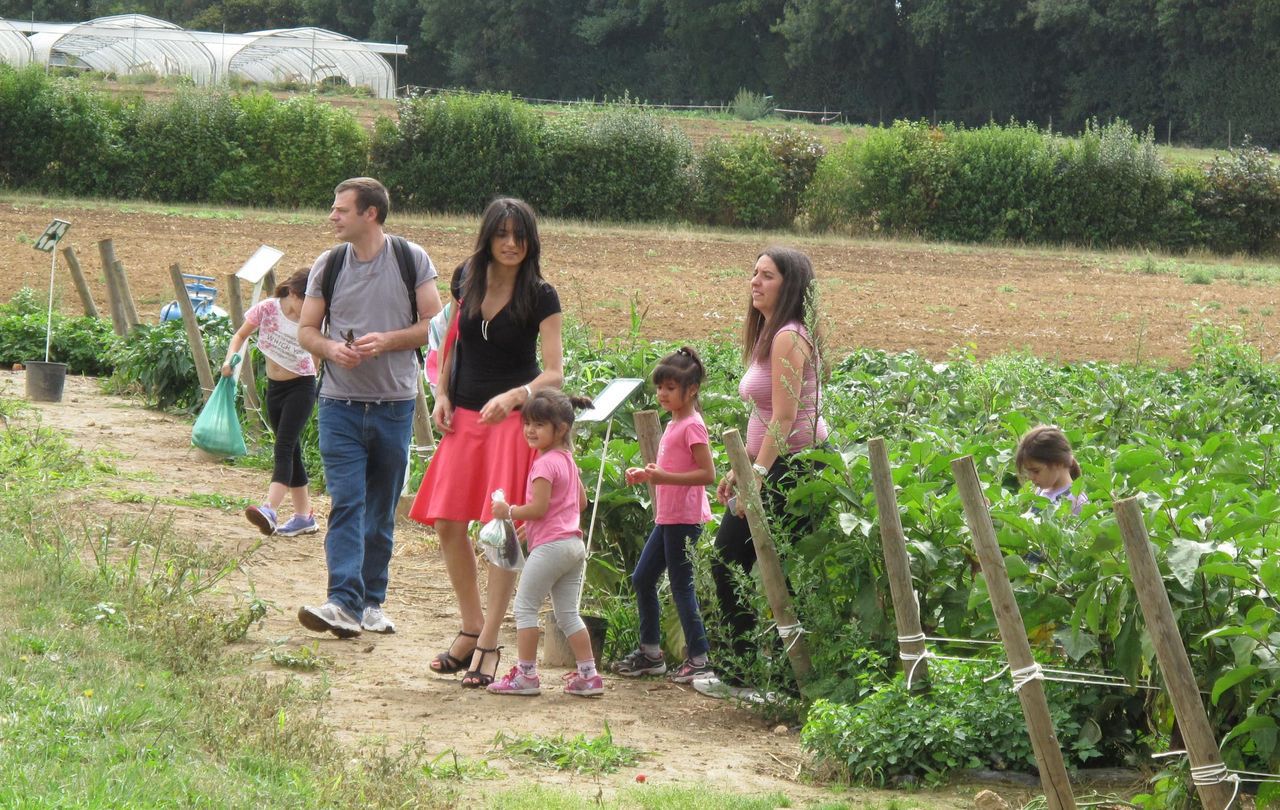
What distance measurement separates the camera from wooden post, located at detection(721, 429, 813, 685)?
5496mm

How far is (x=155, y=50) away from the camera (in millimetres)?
57781

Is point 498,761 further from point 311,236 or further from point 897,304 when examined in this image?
point 311,236

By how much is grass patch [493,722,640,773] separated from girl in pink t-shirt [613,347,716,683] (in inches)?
42.0

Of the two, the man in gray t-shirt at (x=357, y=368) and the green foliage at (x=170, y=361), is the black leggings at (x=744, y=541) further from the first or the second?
the green foliage at (x=170, y=361)

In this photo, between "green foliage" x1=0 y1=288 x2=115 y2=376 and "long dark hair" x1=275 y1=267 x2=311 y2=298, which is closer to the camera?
"long dark hair" x1=275 y1=267 x2=311 y2=298

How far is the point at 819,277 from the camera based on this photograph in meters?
26.8

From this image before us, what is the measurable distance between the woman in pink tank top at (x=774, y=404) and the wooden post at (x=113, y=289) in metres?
9.31

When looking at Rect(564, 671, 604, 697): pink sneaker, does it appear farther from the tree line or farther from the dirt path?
the tree line

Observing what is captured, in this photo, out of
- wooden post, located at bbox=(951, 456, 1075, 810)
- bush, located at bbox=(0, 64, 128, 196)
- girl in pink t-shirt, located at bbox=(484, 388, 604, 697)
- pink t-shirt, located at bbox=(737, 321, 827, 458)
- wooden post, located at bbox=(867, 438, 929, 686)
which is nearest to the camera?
wooden post, located at bbox=(951, 456, 1075, 810)

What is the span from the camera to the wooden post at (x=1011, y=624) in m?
4.35

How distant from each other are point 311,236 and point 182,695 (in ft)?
83.3

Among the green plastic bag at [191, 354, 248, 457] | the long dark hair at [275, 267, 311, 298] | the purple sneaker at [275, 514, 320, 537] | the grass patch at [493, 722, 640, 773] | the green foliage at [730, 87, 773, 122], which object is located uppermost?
the green foliage at [730, 87, 773, 122]

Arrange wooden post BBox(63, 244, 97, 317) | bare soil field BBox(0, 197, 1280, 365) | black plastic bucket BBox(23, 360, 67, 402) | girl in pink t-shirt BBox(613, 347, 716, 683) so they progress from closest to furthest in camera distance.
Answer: girl in pink t-shirt BBox(613, 347, 716, 683), black plastic bucket BBox(23, 360, 67, 402), wooden post BBox(63, 244, 97, 317), bare soil field BBox(0, 197, 1280, 365)

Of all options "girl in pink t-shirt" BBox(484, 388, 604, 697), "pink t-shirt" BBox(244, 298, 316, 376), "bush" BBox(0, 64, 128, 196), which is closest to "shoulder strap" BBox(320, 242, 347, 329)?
"girl in pink t-shirt" BBox(484, 388, 604, 697)
